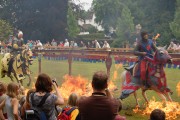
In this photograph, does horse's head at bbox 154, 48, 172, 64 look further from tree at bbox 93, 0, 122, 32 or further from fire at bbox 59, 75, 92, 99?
tree at bbox 93, 0, 122, 32

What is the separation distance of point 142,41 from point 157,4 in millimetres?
22750

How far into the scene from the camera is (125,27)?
129 ft

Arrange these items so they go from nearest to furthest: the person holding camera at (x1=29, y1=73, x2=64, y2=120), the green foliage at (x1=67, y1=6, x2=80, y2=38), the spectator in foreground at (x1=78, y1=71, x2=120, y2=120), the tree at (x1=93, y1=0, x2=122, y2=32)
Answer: the spectator in foreground at (x1=78, y1=71, x2=120, y2=120) → the person holding camera at (x1=29, y1=73, x2=64, y2=120) → the green foliage at (x1=67, y1=6, x2=80, y2=38) → the tree at (x1=93, y1=0, x2=122, y2=32)

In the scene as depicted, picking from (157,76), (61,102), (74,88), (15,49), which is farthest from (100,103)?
(15,49)

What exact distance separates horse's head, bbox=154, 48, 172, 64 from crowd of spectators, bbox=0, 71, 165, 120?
428 centimetres

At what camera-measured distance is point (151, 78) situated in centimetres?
1025

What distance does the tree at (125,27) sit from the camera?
38.4 metres

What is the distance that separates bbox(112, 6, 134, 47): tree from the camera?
3841 cm

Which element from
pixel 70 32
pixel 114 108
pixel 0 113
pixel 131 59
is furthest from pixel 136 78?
pixel 70 32

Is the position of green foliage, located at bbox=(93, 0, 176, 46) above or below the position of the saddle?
above

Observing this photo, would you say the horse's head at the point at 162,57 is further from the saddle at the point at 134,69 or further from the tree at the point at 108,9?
the tree at the point at 108,9

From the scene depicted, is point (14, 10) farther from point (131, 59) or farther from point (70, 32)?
point (131, 59)

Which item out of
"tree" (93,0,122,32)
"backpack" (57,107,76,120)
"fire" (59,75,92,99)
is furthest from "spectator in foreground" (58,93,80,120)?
"tree" (93,0,122,32)

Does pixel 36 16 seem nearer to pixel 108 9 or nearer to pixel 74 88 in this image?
pixel 108 9
